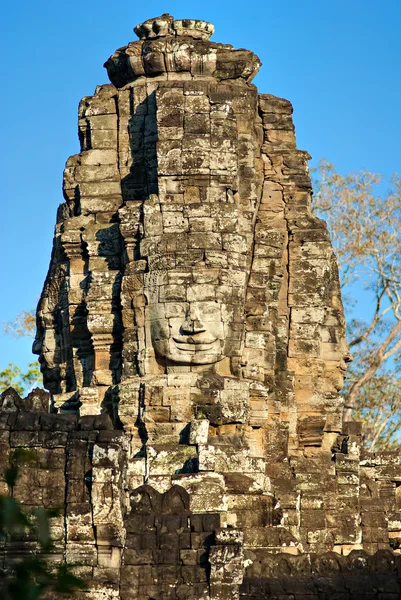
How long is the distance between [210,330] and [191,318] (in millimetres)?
387

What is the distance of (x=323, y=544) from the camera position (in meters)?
29.1

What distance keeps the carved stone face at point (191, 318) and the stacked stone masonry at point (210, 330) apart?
2 cm

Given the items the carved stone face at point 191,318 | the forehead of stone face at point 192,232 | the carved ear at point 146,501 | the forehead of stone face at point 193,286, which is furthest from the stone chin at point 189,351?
the carved ear at point 146,501

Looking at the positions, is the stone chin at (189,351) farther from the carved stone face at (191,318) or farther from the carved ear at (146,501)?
the carved ear at (146,501)

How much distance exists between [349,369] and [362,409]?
1.25 metres

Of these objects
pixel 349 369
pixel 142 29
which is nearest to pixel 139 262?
pixel 142 29

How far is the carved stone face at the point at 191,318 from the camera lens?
89.8 ft

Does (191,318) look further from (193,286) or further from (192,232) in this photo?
(192,232)

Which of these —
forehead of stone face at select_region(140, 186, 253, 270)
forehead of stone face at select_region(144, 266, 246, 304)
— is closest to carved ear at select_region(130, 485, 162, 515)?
forehead of stone face at select_region(144, 266, 246, 304)

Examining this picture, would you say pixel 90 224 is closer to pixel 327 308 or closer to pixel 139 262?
pixel 139 262

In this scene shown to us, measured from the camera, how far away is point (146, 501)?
76.2 feet

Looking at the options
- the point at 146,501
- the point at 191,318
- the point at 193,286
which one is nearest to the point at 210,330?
the point at 191,318

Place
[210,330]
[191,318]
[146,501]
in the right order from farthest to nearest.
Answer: [210,330] → [191,318] → [146,501]

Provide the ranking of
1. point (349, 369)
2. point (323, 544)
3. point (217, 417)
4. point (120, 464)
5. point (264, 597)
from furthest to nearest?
point (349, 369)
point (323, 544)
point (217, 417)
point (264, 597)
point (120, 464)
